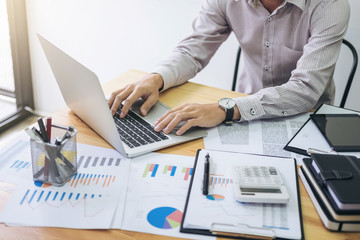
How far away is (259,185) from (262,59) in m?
0.84

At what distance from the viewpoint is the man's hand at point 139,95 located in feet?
3.71

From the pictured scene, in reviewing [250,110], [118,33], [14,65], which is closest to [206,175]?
[250,110]

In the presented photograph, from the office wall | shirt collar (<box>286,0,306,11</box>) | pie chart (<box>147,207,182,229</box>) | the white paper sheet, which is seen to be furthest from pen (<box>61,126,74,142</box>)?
the office wall

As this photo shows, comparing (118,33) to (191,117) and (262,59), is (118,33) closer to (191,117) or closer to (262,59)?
(262,59)

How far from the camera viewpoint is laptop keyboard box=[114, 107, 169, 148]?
988 millimetres

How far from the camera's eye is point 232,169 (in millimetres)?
846

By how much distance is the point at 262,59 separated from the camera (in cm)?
151

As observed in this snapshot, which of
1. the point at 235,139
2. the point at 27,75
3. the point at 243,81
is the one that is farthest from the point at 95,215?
the point at 27,75

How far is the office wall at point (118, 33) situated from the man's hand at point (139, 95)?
0.97 meters

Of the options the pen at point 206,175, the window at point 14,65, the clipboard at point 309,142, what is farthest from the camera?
the window at point 14,65

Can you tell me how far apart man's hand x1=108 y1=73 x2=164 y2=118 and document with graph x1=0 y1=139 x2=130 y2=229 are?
8.5 inches

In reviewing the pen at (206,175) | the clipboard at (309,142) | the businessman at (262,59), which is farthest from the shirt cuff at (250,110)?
the pen at (206,175)

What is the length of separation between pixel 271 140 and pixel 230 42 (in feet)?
3.83

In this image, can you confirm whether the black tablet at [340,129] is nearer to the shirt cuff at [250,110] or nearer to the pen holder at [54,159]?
the shirt cuff at [250,110]
